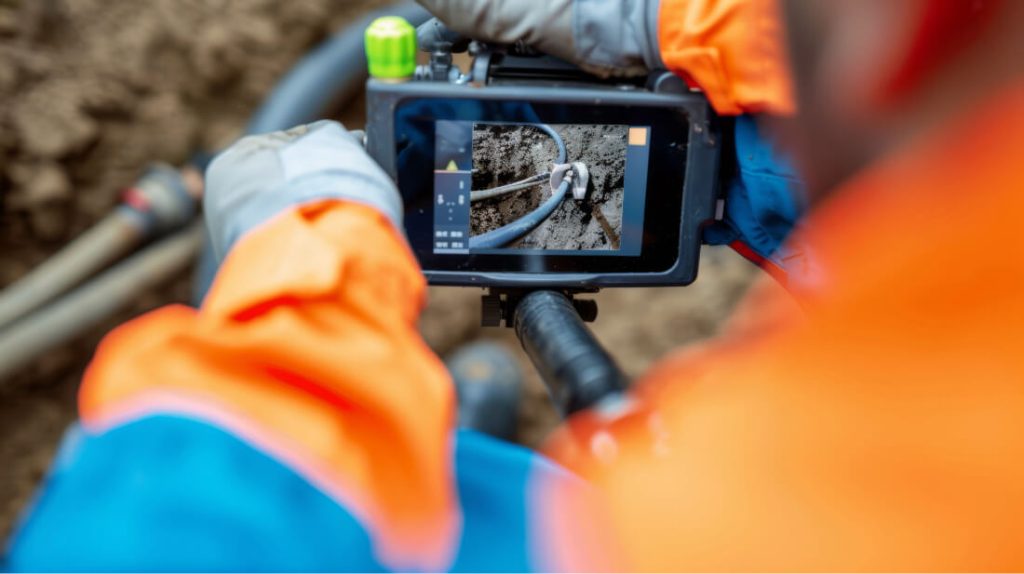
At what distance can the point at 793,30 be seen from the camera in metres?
0.30

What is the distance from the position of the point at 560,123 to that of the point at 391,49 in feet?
0.41

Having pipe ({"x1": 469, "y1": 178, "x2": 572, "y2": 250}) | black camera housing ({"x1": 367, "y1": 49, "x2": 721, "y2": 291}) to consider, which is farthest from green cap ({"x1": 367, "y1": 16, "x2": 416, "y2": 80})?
pipe ({"x1": 469, "y1": 178, "x2": 572, "y2": 250})

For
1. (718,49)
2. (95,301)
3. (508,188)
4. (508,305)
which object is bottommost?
(95,301)

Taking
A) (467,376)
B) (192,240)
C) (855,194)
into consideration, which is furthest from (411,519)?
(192,240)

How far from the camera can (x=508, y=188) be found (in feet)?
1.82

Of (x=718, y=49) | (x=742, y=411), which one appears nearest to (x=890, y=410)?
(x=742, y=411)

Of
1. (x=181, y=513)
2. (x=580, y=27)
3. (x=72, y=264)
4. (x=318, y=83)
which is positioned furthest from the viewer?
(x=318, y=83)

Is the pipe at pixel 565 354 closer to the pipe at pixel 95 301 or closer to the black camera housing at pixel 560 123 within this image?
the black camera housing at pixel 560 123

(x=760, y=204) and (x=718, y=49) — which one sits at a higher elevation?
(x=718, y=49)

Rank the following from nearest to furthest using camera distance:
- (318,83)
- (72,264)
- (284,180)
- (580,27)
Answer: (284,180)
(580,27)
(72,264)
(318,83)

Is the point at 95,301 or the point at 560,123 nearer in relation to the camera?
the point at 560,123

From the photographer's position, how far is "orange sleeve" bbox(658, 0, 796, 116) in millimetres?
491

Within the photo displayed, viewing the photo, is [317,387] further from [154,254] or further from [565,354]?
[154,254]

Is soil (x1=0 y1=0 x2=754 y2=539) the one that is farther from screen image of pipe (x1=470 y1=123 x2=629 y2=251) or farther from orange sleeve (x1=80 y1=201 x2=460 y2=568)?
orange sleeve (x1=80 y1=201 x2=460 y2=568)
